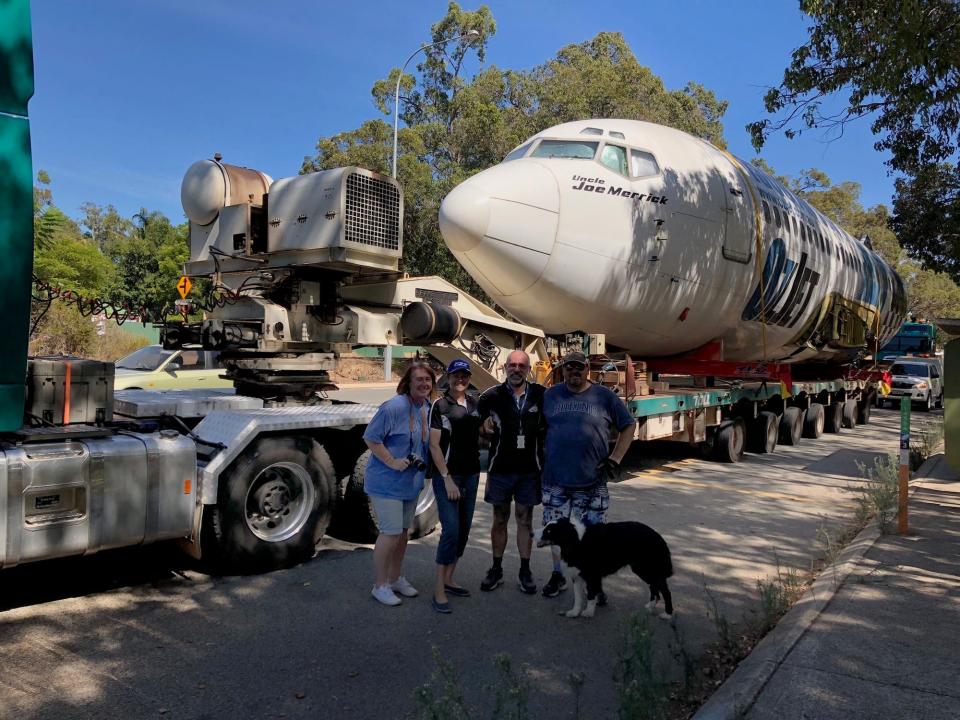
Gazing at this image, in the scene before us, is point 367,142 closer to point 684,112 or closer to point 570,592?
point 684,112

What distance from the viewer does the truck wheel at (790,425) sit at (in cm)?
1376

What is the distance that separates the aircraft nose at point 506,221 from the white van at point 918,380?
20.8 meters

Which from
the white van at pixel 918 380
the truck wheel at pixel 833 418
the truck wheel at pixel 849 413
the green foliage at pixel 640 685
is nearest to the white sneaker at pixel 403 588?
the green foliage at pixel 640 685

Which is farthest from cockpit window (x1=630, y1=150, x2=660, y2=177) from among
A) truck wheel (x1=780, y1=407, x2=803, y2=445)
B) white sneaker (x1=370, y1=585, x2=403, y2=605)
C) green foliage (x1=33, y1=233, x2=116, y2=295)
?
green foliage (x1=33, y1=233, x2=116, y2=295)

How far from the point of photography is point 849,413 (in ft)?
58.6

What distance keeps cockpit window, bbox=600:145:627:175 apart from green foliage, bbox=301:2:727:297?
58.2 feet

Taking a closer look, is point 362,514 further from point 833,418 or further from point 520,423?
point 833,418

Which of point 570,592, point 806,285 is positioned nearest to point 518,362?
point 570,592

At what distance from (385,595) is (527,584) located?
1.01m

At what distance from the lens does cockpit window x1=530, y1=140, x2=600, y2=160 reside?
8828 millimetres

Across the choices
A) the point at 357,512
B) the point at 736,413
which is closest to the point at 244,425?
the point at 357,512

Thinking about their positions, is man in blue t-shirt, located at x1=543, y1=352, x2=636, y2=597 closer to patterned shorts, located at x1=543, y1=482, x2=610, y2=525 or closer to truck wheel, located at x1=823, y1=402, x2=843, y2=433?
patterned shorts, located at x1=543, y1=482, x2=610, y2=525

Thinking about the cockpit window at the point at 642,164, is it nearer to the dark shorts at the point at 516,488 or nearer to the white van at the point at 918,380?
the dark shorts at the point at 516,488

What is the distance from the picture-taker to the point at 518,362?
16.9 feet
